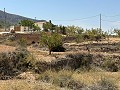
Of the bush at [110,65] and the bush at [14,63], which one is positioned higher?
the bush at [14,63]

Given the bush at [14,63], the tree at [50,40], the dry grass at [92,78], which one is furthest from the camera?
the tree at [50,40]

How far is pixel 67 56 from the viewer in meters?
31.2

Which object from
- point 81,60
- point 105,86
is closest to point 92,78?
point 105,86

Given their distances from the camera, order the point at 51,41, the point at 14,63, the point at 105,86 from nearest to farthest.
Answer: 1. the point at 105,86
2. the point at 14,63
3. the point at 51,41

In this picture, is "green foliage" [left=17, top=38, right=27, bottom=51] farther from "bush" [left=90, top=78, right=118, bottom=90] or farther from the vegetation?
"bush" [left=90, top=78, right=118, bottom=90]

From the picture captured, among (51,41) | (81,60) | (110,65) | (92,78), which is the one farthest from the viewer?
(51,41)

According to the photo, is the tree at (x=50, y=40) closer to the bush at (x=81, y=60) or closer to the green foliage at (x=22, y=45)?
the green foliage at (x=22, y=45)

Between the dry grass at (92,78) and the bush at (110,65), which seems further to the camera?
the bush at (110,65)

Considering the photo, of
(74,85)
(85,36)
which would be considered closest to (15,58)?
(74,85)

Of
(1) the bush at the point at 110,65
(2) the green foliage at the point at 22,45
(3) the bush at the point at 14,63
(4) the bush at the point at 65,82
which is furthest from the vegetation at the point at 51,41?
(4) the bush at the point at 65,82

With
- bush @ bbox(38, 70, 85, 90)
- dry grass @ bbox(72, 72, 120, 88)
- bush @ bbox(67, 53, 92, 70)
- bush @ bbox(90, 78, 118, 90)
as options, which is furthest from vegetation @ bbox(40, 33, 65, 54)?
bush @ bbox(90, 78, 118, 90)

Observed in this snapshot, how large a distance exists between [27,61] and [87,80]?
6.25m

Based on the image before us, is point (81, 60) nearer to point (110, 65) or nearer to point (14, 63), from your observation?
point (110, 65)

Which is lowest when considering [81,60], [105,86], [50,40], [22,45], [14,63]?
[105,86]
